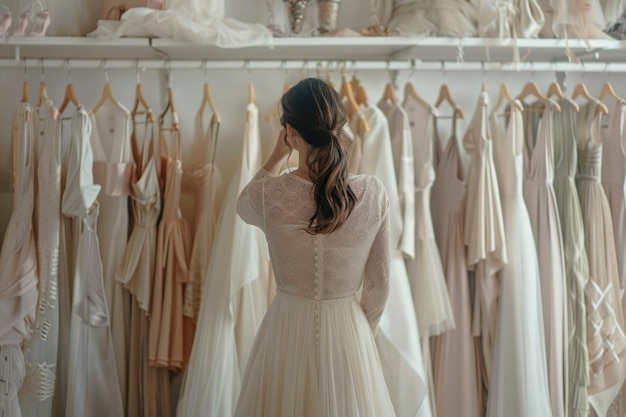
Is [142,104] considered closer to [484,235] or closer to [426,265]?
[426,265]

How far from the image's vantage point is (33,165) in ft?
6.96

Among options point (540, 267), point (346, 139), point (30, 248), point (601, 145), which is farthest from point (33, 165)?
point (601, 145)

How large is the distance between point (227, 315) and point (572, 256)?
3.78 ft

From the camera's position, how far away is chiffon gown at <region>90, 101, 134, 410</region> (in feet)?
7.22

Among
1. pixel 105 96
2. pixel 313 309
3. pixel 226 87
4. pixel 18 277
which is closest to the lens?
pixel 313 309

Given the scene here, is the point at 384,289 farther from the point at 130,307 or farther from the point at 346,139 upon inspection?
the point at 130,307

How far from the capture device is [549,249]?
226 centimetres

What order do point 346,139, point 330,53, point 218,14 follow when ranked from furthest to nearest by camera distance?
1. point 330,53
2. point 218,14
3. point 346,139

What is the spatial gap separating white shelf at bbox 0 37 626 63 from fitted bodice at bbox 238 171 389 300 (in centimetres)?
74

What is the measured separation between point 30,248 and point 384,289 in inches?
43.5

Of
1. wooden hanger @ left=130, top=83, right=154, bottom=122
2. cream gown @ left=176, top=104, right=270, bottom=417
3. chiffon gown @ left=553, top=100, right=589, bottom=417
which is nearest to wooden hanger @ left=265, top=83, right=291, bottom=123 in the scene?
cream gown @ left=176, top=104, right=270, bottom=417

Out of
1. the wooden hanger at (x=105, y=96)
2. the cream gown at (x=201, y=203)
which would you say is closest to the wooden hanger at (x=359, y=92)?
the cream gown at (x=201, y=203)

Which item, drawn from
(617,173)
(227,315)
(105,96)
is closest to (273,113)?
(105,96)

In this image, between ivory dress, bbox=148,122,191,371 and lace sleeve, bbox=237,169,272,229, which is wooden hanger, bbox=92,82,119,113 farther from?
lace sleeve, bbox=237,169,272,229
